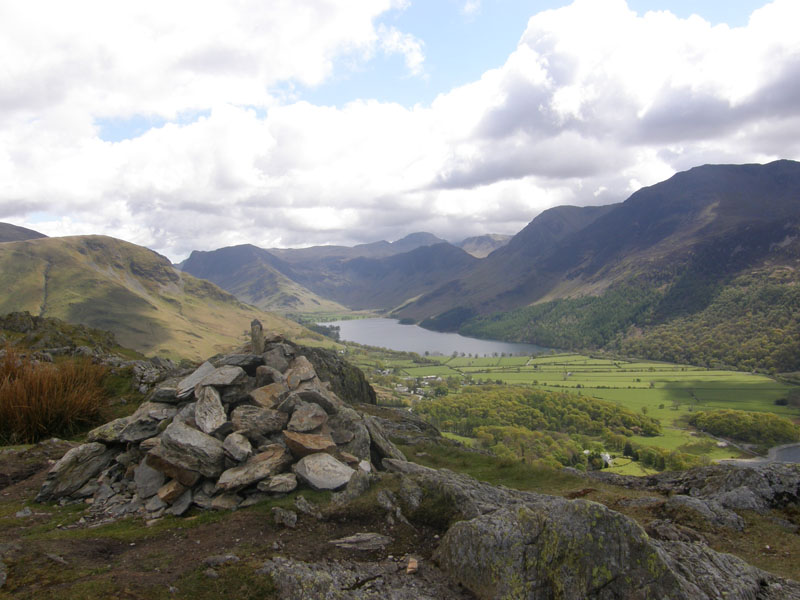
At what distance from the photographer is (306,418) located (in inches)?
637

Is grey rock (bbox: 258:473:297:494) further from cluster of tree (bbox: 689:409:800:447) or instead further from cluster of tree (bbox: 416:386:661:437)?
cluster of tree (bbox: 689:409:800:447)

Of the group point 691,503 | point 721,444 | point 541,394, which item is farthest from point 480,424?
point 691,503

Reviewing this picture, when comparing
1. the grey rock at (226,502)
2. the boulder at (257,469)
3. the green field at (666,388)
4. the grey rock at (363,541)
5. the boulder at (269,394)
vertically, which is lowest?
the green field at (666,388)

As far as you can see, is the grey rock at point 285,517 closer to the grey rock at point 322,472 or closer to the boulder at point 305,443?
the grey rock at point 322,472

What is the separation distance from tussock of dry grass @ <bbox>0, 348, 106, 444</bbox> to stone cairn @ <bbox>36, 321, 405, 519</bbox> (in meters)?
5.31

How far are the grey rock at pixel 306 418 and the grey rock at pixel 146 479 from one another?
4474 mm

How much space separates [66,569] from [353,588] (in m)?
6.26

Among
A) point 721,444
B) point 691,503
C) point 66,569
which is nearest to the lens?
point 66,569

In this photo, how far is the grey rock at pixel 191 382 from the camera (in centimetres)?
1786

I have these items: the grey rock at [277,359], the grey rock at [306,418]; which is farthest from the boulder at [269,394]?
the grey rock at [277,359]

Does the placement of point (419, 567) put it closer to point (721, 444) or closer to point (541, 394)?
point (721, 444)

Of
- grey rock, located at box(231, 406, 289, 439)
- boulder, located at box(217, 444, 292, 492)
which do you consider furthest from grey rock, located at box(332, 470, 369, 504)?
grey rock, located at box(231, 406, 289, 439)

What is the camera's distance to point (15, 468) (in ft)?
50.4

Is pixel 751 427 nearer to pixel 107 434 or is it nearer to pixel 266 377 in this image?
pixel 266 377
